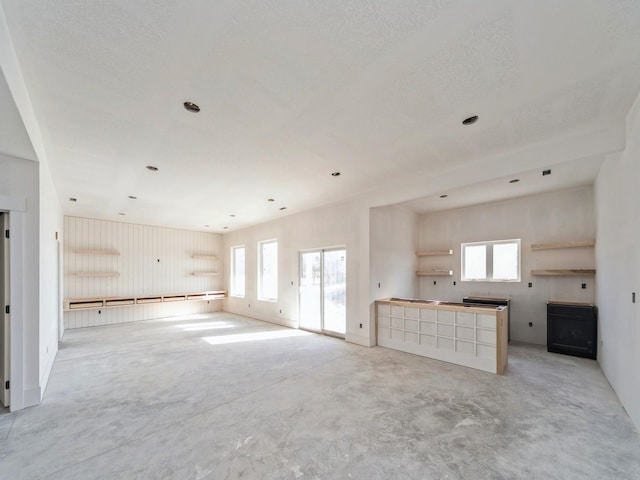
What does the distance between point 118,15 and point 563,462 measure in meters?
4.24

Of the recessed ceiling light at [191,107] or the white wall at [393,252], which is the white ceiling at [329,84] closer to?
the recessed ceiling light at [191,107]

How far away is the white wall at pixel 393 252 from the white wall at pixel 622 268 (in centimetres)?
309

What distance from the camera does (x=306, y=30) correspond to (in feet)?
5.73

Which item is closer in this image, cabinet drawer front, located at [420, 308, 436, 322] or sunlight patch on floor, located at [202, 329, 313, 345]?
cabinet drawer front, located at [420, 308, 436, 322]

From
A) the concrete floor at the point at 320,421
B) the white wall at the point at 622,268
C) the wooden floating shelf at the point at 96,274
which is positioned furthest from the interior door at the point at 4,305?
the white wall at the point at 622,268

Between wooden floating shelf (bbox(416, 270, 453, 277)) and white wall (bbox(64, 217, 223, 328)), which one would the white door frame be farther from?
wooden floating shelf (bbox(416, 270, 453, 277))

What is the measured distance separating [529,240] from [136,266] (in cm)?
983

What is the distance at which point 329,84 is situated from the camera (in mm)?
2256

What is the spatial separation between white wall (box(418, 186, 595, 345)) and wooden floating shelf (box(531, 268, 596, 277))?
0.40 ft

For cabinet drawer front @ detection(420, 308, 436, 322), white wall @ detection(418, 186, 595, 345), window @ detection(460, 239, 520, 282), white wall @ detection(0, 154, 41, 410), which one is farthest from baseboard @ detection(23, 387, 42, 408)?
window @ detection(460, 239, 520, 282)

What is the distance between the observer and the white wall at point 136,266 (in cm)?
738

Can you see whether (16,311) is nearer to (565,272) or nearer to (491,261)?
(491,261)

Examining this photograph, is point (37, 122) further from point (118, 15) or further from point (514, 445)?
point (514, 445)

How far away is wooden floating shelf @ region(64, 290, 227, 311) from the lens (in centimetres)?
696
